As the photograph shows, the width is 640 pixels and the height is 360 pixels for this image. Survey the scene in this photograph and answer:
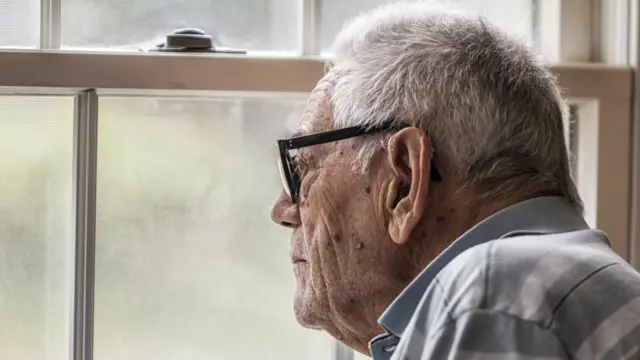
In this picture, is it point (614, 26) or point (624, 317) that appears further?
point (614, 26)

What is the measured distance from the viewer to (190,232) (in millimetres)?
1391

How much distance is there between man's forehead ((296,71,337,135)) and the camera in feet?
3.41

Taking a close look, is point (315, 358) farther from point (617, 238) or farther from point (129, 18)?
point (129, 18)

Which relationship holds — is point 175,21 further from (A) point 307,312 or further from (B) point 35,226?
(A) point 307,312

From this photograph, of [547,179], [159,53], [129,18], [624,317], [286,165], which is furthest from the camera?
[129,18]

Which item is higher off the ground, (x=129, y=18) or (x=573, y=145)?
(x=129, y=18)

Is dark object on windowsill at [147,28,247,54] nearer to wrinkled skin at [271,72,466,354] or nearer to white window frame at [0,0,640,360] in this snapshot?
white window frame at [0,0,640,360]

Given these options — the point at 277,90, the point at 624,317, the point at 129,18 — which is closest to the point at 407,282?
the point at 624,317

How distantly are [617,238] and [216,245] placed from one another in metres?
0.63

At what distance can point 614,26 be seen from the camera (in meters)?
1.40

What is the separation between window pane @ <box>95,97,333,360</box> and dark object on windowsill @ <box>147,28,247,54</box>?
3.5 inches

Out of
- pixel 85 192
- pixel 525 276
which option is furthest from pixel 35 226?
pixel 525 276

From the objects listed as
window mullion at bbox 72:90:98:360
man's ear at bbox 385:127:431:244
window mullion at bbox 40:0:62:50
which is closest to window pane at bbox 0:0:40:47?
window mullion at bbox 40:0:62:50

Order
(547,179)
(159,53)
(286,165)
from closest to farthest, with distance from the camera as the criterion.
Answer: (547,179) → (286,165) → (159,53)
